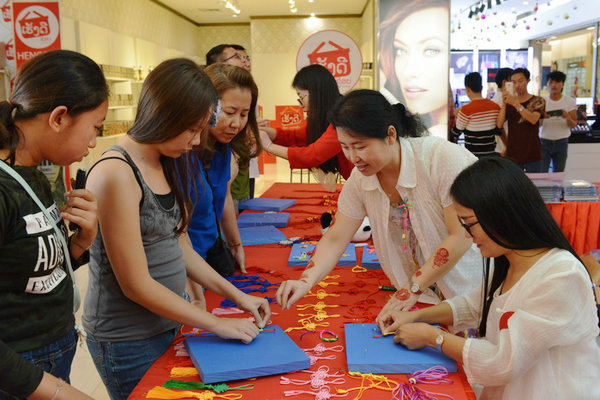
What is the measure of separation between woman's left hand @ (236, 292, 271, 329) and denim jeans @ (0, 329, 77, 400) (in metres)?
0.47

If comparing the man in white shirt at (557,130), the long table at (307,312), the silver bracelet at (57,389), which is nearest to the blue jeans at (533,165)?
the man in white shirt at (557,130)

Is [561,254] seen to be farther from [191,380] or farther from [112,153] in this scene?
[112,153]

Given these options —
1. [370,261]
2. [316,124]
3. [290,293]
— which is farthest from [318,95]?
[290,293]

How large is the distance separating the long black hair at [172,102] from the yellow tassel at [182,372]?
54 centimetres

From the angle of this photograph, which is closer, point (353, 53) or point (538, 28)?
point (353, 53)

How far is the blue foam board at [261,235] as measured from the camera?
2715mm

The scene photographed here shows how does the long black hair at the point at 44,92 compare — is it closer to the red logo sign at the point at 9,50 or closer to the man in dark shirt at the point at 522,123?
the red logo sign at the point at 9,50

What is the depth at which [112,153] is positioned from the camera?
56.0 inches

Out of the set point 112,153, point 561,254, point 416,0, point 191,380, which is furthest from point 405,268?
point 416,0

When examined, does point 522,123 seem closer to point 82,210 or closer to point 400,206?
point 400,206

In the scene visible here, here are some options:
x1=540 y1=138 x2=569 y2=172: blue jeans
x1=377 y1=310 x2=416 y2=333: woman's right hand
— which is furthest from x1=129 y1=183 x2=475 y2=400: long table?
x1=540 y1=138 x2=569 y2=172: blue jeans

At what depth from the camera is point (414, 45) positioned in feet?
20.7

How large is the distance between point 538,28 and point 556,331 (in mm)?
13636

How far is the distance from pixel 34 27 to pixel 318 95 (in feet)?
10.1
